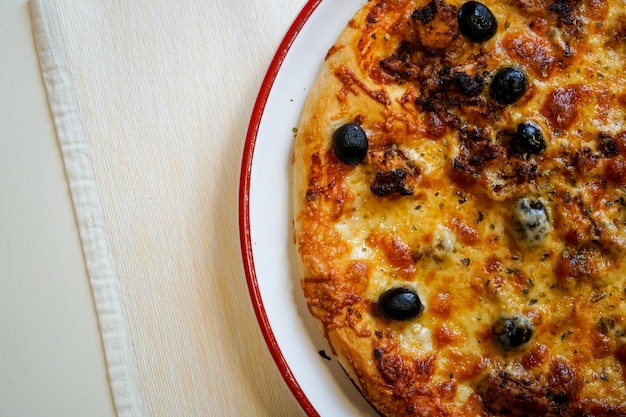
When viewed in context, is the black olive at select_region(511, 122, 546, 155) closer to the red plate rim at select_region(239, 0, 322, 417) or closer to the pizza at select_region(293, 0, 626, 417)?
the pizza at select_region(293, 0, 626, 417)

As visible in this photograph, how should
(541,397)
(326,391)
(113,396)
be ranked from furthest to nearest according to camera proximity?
(113,396) → (326,391) → (541,397)

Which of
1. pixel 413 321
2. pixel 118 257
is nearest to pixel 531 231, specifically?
pixel 413 321

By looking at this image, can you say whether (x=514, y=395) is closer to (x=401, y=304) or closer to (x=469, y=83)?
(x=401, y=304)

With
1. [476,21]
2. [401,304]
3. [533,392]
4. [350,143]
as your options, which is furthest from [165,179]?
[533,392]

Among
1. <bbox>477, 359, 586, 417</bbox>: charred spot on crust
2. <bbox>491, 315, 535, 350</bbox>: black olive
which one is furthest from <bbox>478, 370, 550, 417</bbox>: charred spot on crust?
<bbox>491, 315, 535, 350</bbox>: black olive

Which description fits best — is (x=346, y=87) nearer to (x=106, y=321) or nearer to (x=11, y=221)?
(x=106, y=321)

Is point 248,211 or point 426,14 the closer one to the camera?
point 426,14
